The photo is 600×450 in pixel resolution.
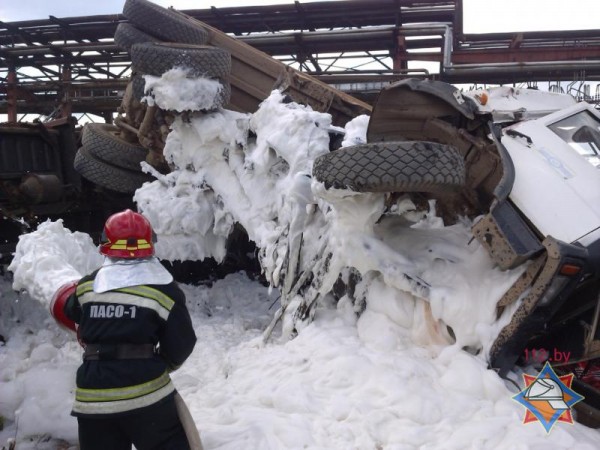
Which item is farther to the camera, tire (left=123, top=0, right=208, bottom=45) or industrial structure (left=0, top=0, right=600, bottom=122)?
industrial structure (left=0, top=0, right=600, bottom=122)

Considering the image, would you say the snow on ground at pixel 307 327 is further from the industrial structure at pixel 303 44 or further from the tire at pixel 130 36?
the industrial structure at pixel 303 44

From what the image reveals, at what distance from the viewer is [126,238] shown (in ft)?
8.59

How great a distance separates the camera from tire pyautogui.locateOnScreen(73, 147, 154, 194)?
20.7ft

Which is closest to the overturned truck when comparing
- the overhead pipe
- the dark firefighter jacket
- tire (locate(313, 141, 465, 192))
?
tire (locate(313, 141, 465, 192))

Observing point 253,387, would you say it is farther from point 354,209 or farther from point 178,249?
point 178,249

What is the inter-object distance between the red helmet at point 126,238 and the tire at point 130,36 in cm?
349

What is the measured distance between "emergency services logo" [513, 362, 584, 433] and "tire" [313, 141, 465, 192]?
1072mm

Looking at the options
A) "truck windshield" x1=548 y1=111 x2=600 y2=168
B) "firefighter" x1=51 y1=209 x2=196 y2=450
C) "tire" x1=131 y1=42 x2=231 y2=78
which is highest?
"truck windshield" x1=548 y1=111 x2=600 y2=168

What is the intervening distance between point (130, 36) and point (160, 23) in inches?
11.9

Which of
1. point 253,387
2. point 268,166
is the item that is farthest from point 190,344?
point 268,166

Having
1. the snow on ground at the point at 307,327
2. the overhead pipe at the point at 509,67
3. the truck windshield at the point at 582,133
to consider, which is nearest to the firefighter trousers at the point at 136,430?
the snow on ground at the point at 307,327

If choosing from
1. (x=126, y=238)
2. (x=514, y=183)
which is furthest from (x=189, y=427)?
(x=514, y=183)

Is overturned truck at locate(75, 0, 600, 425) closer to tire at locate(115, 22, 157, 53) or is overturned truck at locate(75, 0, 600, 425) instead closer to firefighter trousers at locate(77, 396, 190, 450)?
firefighter trousers at locate(77, 396, 190, 450)

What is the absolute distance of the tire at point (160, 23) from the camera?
5691 millimetres
